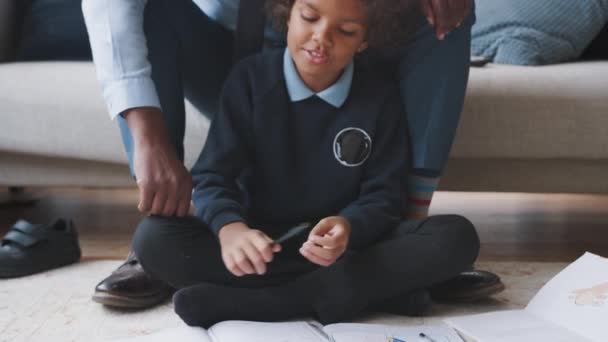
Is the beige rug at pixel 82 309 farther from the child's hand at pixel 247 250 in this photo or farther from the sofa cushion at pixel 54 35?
the sofa cushion at pixel 54 35

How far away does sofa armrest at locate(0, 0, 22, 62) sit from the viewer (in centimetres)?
171

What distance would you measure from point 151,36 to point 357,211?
38 cm

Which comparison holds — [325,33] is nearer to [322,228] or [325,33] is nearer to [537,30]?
[322,228]

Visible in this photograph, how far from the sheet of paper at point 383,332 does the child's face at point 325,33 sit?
1.14 ft

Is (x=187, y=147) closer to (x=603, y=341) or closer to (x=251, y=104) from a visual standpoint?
(x=251, y=104)

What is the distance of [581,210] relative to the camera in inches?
80.7

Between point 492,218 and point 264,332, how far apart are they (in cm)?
112

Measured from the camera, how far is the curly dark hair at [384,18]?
44.0 inches

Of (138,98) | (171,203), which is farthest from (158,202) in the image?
(138,98)

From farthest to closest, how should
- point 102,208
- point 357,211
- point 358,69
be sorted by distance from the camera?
point 102,208 → point 358,69 → point 357,211

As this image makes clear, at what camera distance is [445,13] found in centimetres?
107

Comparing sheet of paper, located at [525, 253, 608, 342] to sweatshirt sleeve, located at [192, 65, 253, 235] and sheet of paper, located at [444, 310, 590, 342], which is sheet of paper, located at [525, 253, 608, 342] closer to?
sheet of paper, located at [444, 310, 590, 342]

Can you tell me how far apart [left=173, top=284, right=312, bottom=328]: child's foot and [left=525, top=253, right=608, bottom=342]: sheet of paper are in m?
0.30

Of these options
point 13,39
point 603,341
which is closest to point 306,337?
point 603,341
